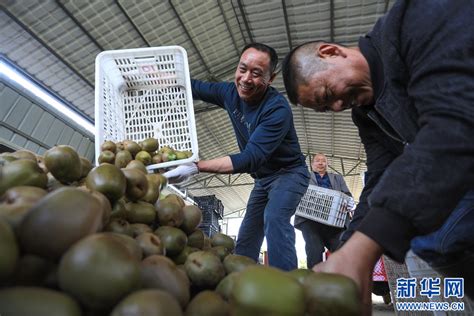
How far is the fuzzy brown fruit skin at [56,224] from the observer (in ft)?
2.01

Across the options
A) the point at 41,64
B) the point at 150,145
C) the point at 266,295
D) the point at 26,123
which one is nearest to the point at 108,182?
the point at 266,295

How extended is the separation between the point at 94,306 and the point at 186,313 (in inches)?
7.3

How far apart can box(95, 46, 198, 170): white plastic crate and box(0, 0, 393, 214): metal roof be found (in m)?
3.12

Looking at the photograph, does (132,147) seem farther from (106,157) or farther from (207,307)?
(207,307)

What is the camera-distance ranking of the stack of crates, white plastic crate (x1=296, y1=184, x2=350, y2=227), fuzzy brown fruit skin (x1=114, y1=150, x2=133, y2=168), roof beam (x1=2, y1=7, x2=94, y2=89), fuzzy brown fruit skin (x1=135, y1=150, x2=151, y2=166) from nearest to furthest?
fuzzy brown fruit skin (x1=114, y1=150, x2=133, y2=168) → fuzzy brown fruit skin (x1=135, y1=150, x2=151, y2=166) → white plastic crate (x1=296, y1=184, x2=350, y2=227) → roof beam (x1=2, y1=7, x2=94, y2=89) → the stack of crates

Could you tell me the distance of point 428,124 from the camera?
89 centimetres

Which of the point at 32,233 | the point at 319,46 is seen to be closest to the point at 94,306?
the point at 32,233

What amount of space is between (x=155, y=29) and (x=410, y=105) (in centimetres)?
532

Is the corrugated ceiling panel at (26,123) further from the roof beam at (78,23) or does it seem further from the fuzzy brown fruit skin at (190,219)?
the fuzzy brown fruit skin at (190,219)

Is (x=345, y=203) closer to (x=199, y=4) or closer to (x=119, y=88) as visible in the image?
(x=119, y=88)

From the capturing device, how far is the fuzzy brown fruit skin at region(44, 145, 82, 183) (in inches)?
42.4

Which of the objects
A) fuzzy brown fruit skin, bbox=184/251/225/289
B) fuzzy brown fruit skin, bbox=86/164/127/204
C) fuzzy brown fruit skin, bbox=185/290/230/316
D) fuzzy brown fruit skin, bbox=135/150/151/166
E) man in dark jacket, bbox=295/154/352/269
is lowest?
man in dark jacket, bbox=295/154/352/269

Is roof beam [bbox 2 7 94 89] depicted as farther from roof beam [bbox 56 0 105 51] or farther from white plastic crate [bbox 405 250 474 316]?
white plastic crate [bbox 405 250 474 316]

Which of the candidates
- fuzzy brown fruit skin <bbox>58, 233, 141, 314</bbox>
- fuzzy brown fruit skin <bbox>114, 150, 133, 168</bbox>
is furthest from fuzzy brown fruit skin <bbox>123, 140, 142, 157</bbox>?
fuzzy brown fruit skin <bbox>58, 233, 141, 314</bbox>
